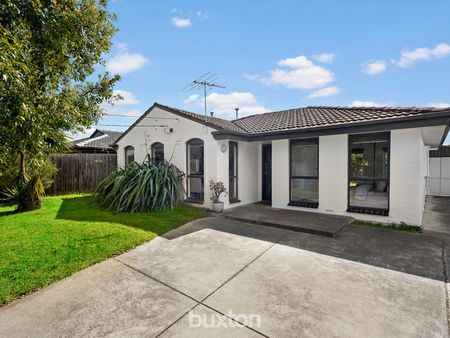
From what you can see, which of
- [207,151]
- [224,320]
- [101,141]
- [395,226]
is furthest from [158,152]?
[101,141]

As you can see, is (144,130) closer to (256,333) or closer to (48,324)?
(48,324)

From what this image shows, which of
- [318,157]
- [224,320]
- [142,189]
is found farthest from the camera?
[142,189]

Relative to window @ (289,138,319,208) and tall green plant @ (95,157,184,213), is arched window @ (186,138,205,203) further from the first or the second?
window @ (289,138,319,208)

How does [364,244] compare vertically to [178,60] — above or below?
below

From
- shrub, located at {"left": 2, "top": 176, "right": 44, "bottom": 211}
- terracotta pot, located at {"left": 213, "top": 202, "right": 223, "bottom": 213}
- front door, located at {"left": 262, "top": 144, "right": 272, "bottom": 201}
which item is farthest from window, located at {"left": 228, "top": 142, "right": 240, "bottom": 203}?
shrub, located at {"left": 2, "top": 176, "right": 44, "bottom": 211}

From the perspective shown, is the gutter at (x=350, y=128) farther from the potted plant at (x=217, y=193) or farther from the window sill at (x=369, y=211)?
the window sill at (x=369, y=211)

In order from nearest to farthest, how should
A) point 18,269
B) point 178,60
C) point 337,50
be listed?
1. point 18,269
2. point 337,50
3. point 178,60

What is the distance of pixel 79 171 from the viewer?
39.7 ft

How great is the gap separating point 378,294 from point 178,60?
9054mm

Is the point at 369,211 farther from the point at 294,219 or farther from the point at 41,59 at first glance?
the point at 41,59

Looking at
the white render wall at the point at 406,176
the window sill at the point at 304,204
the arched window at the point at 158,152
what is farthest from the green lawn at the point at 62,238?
the white render wall at the point at 406,176

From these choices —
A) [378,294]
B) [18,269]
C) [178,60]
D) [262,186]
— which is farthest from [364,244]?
[178,60]

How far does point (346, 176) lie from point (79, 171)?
41.2ft

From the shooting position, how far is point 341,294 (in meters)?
2.95
